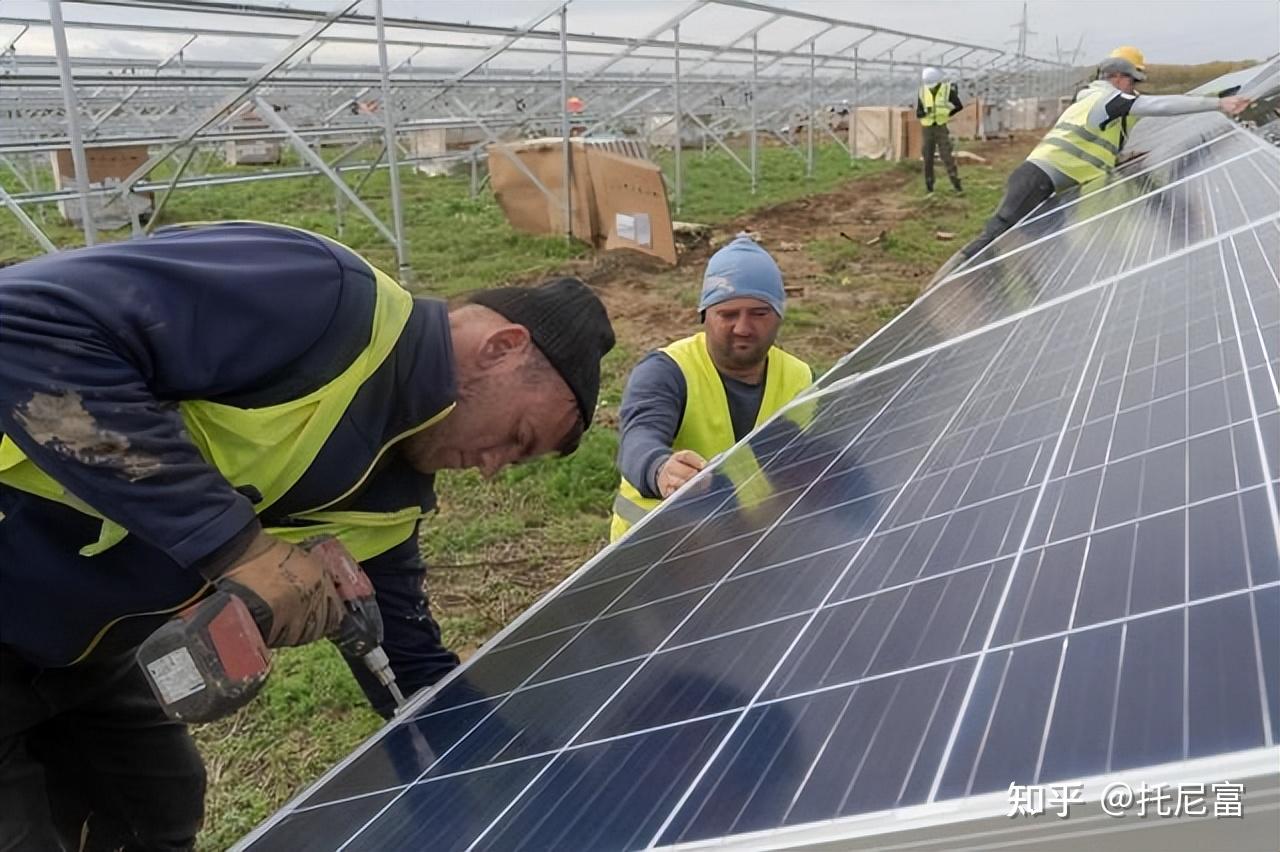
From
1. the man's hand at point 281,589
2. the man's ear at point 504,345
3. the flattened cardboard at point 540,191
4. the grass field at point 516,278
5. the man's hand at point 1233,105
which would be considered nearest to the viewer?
the man's hand at point 281,589

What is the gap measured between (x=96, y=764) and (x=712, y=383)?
7.46 ft

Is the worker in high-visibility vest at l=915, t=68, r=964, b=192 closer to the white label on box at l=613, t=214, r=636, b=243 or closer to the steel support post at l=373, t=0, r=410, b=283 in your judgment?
the white label on box at l=613, t=214, r=636, b=243

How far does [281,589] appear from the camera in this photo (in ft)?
5.30

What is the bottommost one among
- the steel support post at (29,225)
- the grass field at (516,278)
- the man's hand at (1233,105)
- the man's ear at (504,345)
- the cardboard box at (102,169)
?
the grass field at (516,278)

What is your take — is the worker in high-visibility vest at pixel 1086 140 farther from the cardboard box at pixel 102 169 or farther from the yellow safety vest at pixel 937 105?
the cardboard box at pixel 102 169

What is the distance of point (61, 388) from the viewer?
1.47 metres

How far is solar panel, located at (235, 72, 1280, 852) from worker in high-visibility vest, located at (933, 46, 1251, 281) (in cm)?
610

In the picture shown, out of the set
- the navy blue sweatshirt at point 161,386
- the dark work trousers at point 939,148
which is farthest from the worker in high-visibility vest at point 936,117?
the navy blue sweatshirt at point 161,386

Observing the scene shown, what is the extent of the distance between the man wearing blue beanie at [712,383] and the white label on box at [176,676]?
72.0 inches

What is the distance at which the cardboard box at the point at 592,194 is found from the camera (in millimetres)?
12055

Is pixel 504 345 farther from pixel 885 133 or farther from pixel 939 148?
pixel 885 133

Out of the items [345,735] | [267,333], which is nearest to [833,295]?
[345,735]

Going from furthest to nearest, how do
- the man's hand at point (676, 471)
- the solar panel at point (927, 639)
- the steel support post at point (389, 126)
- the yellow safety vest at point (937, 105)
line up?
the yellow safety vest at point (937, 105) → the steel support post at point (389, 126) → the man's hand at point (676, 471) → the solar panel at point (927, 639)

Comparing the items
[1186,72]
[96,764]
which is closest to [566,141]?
[96,764]
